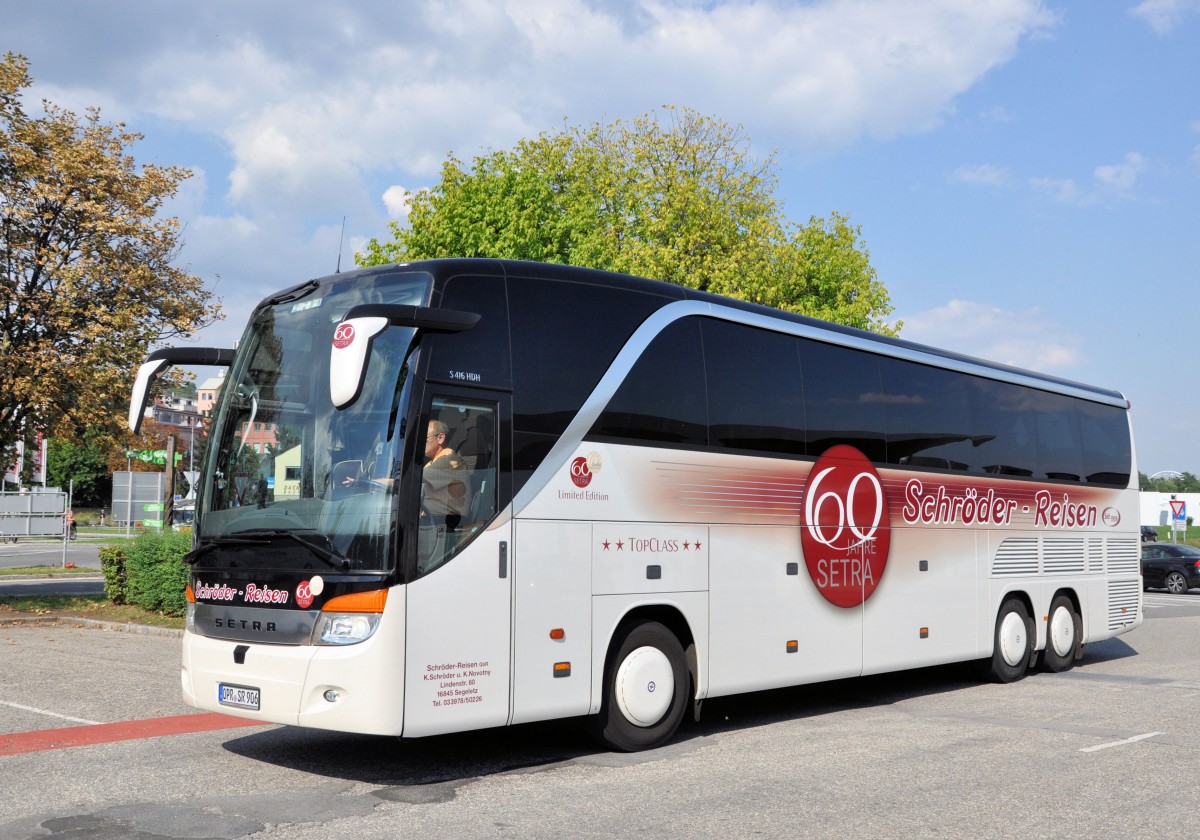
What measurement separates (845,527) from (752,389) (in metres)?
2.07

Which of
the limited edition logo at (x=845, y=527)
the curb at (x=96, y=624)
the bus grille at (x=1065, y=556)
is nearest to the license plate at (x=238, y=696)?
the limited edition logo at (x=845, y=527)

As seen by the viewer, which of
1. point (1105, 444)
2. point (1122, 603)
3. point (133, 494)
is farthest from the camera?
point (133, 494)

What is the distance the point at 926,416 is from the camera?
13219 mm

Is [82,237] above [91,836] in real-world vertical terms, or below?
above

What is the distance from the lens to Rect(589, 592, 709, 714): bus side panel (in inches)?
350

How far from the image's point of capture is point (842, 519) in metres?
11.7

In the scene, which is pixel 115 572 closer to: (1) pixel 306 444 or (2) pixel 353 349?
(1) pixel 306 444

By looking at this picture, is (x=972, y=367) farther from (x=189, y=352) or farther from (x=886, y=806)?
(x=189, y=352)

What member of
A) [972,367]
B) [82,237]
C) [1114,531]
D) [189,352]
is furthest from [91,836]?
[82,237]

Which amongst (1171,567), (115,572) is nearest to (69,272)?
(115,572)

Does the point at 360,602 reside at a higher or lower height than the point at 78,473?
lower

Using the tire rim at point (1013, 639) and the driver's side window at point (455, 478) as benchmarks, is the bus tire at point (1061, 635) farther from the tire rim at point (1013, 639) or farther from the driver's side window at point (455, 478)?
the driver's side window at point (455, 478)

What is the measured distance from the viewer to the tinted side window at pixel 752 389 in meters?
10.2

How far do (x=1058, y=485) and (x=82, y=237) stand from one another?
17.6 m
